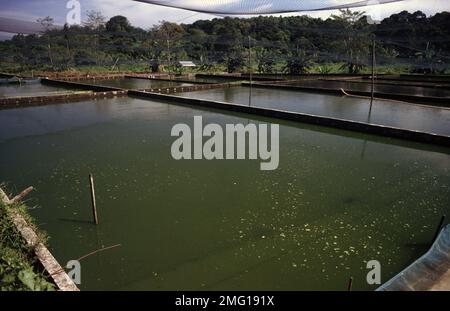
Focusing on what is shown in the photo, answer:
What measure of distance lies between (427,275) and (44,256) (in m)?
2.97

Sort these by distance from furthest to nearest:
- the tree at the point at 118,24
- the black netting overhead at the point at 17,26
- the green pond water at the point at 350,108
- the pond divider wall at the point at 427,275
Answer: the tree at the point at 118,24
the black netting overhead at the point at 17,26
the green pond water at the point at 350,108
the pond divider wall at the point at 427,275

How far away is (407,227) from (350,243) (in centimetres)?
75

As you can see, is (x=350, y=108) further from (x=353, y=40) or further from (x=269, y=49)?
(x=269, y=49)

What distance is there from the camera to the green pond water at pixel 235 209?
2922 millimetres

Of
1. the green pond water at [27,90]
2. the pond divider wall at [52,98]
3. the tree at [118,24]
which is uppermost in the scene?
the tree at [118,24]

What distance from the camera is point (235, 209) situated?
3945 mm

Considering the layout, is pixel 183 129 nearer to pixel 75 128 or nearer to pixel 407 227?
pixel 75 128

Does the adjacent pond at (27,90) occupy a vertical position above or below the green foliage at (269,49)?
below

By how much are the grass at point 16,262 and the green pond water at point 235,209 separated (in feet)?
1.18

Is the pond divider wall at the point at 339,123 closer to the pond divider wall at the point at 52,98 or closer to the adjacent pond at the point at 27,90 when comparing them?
the pond divider wall at the point at 52,98

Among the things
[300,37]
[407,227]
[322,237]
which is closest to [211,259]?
[322,237]

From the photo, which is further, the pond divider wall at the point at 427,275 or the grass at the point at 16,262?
the pond divider wall at the point at 427,275

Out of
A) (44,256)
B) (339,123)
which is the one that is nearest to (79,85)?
(339,123)

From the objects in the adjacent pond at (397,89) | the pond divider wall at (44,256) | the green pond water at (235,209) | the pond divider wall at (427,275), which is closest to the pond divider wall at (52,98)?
the green pond water at (235,209)
